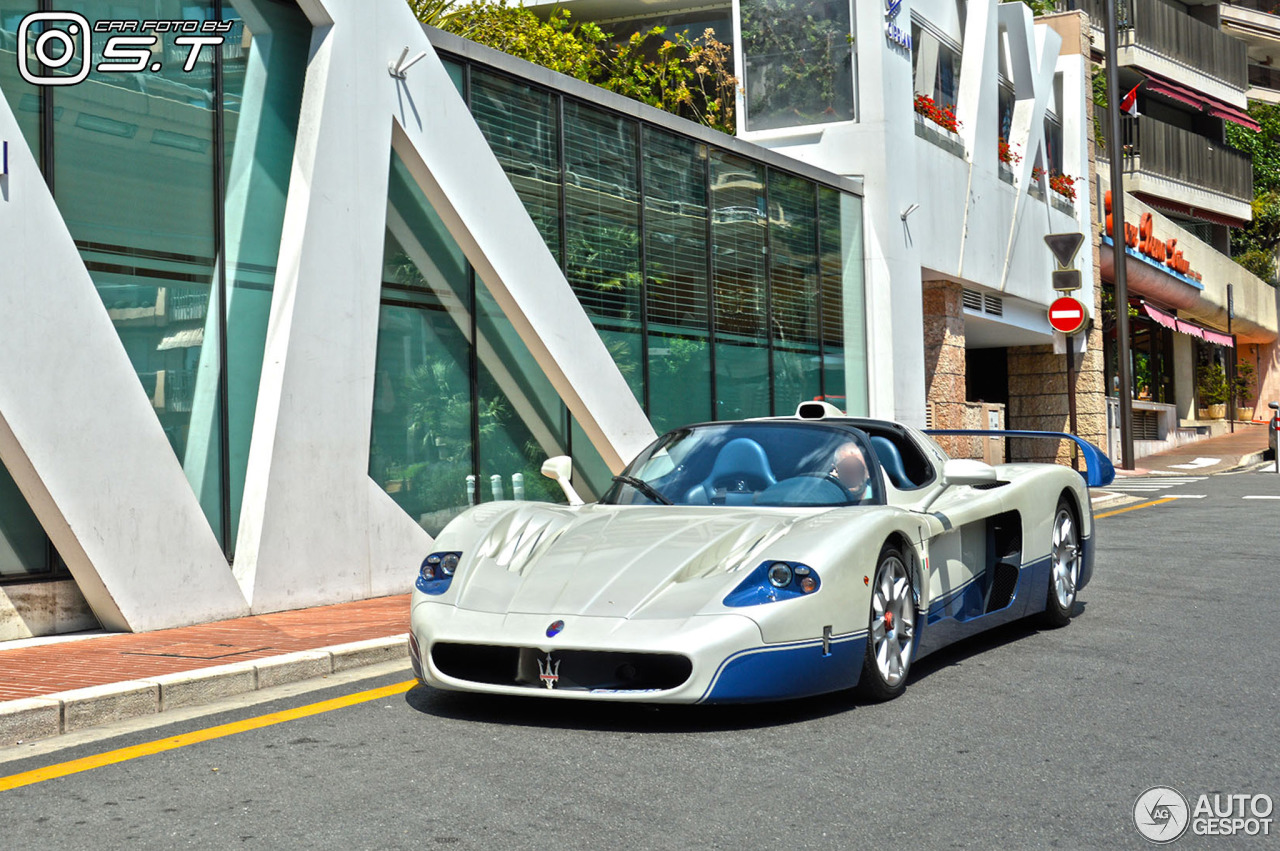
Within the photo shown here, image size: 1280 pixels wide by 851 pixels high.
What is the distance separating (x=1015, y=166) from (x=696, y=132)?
41.9 ft

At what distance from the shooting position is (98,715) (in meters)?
5.60

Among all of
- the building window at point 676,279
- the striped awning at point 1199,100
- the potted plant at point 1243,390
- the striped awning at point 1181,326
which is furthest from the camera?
the potted plant at point 1243,390

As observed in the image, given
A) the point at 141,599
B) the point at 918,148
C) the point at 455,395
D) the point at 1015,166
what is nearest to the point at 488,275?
the point at 455,395

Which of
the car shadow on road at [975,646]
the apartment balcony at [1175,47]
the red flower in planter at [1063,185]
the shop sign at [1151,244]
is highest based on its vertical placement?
the apartment balcony at [1175,47]

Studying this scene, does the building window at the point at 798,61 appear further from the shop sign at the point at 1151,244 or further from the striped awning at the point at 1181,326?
the striped awning at the point at 1181,326

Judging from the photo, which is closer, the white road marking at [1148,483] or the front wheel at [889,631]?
the front wheel at [889,631]

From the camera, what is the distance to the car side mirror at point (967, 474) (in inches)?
250

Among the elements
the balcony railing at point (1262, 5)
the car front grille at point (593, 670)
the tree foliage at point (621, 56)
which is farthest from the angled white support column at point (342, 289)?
the balcony railing at point (1262, 5)

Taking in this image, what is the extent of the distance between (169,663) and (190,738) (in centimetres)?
145

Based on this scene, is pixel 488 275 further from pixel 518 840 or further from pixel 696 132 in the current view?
pixel 518 840

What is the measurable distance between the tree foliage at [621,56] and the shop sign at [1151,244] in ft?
43.8

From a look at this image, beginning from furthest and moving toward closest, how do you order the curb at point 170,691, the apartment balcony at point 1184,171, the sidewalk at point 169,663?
1. the apartment balcony at point 1184,171
2. the sidewalk at point 169,663
3. the curb at point 170,691

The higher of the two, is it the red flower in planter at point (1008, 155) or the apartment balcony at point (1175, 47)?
the apartment balcony at point (1175, 47)

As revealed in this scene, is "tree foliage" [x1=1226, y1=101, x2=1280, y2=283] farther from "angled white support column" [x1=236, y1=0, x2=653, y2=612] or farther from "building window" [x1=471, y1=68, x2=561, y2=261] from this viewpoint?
"angled white support column" [x1=236, y1=0, x2=653, y2=612]
